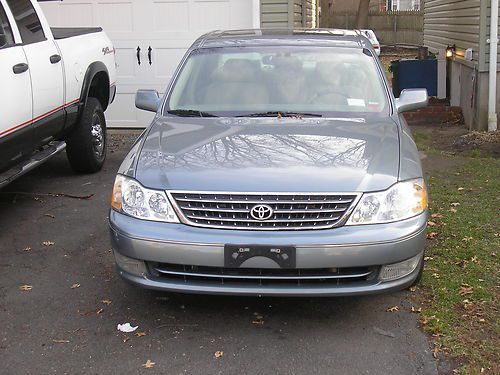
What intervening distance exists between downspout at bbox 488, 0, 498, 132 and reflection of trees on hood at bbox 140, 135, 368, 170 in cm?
609

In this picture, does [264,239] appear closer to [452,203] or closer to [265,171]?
[265,171]

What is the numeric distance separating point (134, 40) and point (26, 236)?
502cm

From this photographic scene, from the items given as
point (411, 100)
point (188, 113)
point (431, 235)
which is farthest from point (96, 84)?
point (431, 235)

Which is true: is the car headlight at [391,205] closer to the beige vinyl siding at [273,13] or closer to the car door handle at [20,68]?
the car door handle at [20,68]

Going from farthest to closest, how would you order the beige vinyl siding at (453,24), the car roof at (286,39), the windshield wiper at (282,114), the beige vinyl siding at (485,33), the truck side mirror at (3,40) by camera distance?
the beige vinyl siding at (453,24) → the beige vinyl siding at (485,33) → the truck side mirror at (3,40) → the car roof at (286,39) → the windshield wiper at (282,114)

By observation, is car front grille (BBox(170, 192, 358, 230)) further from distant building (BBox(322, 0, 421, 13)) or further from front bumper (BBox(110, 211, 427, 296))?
distant building (BBox(322, 0, 421, 13))

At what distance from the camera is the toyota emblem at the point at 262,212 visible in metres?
3.55

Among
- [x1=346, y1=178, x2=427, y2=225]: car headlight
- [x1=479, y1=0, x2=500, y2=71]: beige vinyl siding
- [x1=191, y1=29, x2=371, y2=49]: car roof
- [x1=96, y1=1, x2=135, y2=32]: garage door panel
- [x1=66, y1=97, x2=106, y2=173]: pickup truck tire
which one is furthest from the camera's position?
[x1=96, y1=1, x2=135, y2=32]: garage door panel

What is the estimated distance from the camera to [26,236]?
553 cm

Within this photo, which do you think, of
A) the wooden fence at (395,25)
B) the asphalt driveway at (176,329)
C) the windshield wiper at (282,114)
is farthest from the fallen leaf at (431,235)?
the wooden fence at (395,25)

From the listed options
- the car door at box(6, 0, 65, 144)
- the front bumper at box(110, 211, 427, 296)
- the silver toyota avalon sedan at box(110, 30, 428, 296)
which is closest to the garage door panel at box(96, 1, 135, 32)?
the car door at box(6, 0, 65, 144)

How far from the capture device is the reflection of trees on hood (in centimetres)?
382

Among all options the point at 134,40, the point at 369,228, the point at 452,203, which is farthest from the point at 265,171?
the point at 134,40

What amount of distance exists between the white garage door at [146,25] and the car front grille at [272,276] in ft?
21.0
